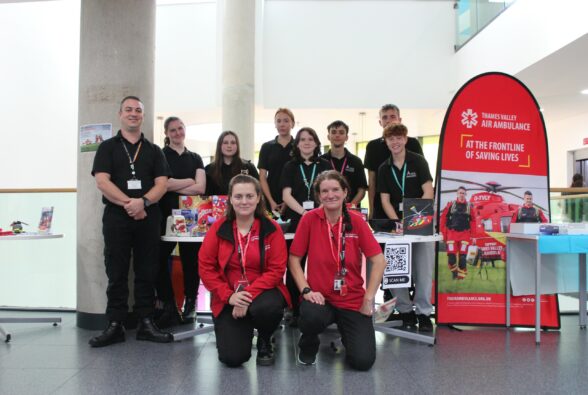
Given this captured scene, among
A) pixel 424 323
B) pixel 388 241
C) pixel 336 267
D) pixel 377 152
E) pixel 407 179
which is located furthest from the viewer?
pixel 377 152

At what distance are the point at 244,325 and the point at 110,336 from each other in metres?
1.01

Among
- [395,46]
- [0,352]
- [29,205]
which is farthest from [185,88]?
[0,352]

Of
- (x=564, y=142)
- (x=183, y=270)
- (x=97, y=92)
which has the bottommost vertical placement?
(x=183, y=270)

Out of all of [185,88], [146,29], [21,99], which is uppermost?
[185,88]

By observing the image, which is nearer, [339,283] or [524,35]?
[339,283]

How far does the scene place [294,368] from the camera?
260cm

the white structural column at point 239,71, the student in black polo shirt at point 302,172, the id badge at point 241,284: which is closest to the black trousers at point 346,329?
the id badge at point 241,284

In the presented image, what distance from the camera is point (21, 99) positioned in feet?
27.9

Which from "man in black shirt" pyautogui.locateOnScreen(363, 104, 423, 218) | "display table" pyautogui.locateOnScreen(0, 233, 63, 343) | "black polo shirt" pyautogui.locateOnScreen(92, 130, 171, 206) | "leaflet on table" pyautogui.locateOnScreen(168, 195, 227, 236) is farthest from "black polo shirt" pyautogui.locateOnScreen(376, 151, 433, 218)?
"display table" pyautogui.locateOnScreen(0, 233, 63, 343)

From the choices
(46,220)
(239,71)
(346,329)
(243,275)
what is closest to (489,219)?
(346,329)

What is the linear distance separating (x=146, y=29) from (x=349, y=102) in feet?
23.7

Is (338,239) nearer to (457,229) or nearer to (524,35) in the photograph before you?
(457,229)

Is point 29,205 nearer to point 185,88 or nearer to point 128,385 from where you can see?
point 128,385

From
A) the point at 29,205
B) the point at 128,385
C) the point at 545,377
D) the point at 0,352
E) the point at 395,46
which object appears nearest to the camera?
the point at 128,385
